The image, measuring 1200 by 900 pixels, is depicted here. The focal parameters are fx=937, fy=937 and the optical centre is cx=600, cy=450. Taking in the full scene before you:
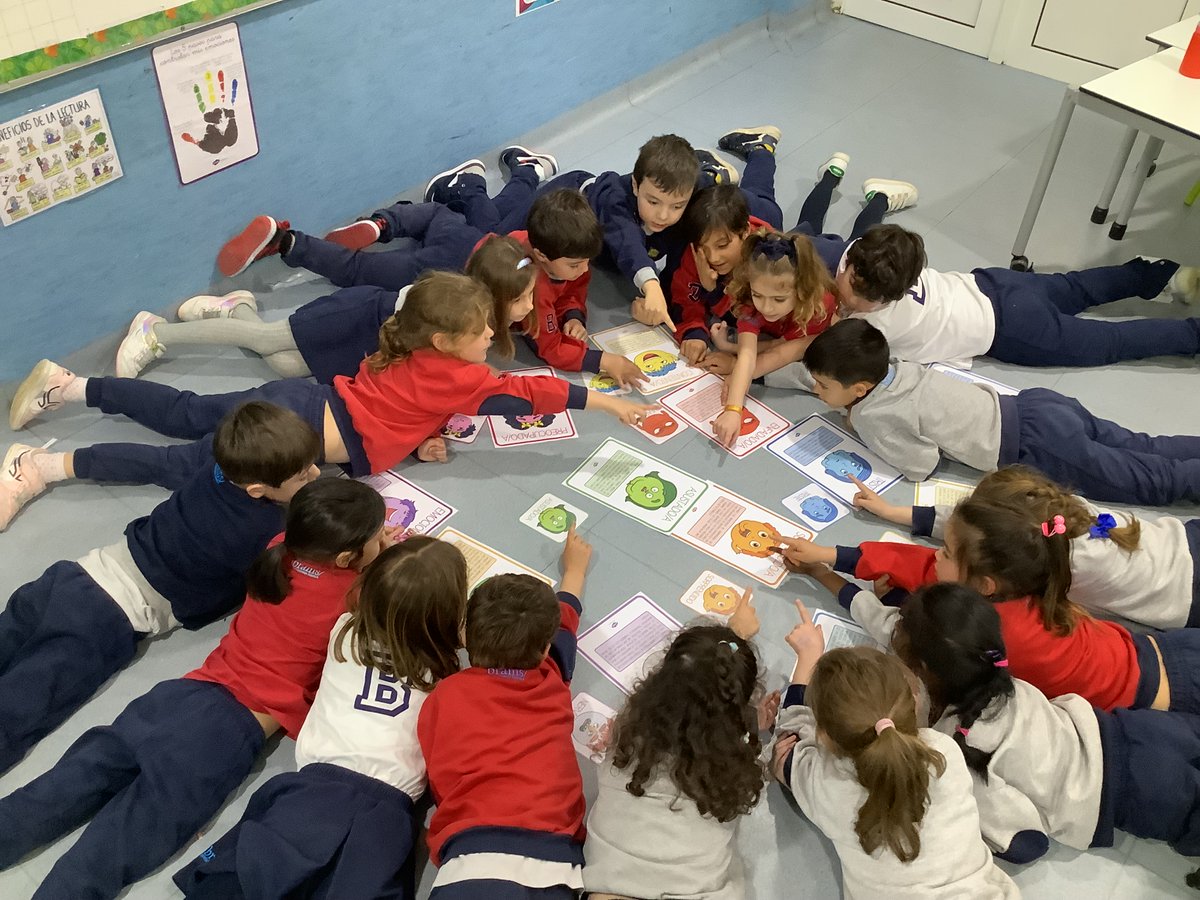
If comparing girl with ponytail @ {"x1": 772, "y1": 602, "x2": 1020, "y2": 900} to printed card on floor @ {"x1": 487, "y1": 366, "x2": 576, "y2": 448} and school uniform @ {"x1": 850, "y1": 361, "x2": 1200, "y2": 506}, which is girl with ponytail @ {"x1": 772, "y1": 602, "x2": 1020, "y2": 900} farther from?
printed card on floor @ {"x1": 487, "y1": 366, "x2": 576, "y2": 448}

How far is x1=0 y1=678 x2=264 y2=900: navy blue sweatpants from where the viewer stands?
76.7 inches

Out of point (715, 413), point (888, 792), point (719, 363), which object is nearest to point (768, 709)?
point (888, 792)

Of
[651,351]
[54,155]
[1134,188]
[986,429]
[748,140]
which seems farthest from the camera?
[748,140]

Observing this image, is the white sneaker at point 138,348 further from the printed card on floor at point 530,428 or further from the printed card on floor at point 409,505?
the printed card on floor at point 530,428

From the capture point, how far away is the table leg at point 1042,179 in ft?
10.7

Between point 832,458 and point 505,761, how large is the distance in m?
1.57

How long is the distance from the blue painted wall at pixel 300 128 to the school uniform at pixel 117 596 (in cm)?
101

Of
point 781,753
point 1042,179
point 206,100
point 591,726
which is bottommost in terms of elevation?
point 591,726

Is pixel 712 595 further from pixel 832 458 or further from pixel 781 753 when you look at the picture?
pixel 832 458

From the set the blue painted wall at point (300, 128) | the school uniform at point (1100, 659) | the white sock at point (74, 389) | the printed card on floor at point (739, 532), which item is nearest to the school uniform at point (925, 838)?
the school uniform at point (1100, 659)

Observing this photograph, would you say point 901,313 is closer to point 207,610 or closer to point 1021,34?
point 207,610

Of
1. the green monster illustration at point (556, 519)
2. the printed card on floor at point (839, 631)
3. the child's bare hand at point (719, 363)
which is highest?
the child's bare hand at point (719, 363)

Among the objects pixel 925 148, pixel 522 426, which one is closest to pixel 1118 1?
pixel 925 148

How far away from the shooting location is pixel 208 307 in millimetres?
3238
